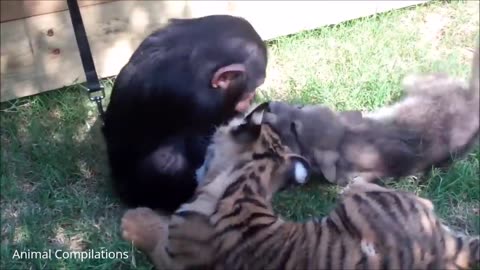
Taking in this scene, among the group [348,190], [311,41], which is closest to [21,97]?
[311,41]

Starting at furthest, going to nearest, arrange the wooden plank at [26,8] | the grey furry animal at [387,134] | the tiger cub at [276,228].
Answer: the wooden plank at [26,8], the grey furry animal at [387,134], the tiger cub at [276,228]

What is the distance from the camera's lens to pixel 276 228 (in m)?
2.50

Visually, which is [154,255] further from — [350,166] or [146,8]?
[146,8]

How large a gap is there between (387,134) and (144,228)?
1.08m

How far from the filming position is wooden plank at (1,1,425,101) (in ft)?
12.0

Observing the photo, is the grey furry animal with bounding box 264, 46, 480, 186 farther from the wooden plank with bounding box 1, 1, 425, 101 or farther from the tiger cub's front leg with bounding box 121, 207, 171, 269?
the wooden plank with bounding box 1, 1, 425, 101

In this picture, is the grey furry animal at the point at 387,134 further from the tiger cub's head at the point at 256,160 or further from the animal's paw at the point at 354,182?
the tiger cub's head at the point at 256,160

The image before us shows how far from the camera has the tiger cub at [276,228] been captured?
241cm

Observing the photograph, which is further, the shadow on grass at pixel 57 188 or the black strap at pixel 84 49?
the black strap at pixel 84 49

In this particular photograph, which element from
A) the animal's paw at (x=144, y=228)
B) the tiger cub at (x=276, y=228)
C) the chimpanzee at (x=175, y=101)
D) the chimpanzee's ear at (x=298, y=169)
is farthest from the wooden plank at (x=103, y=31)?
the chimpanzee's ear at (x=298, y=169)

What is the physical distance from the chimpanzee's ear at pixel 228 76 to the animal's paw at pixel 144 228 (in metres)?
0.58

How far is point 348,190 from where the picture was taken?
8.77 ft

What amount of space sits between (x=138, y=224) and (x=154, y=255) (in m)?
0.17

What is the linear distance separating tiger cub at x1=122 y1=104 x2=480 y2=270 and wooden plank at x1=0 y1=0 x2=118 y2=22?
1.42 meters
